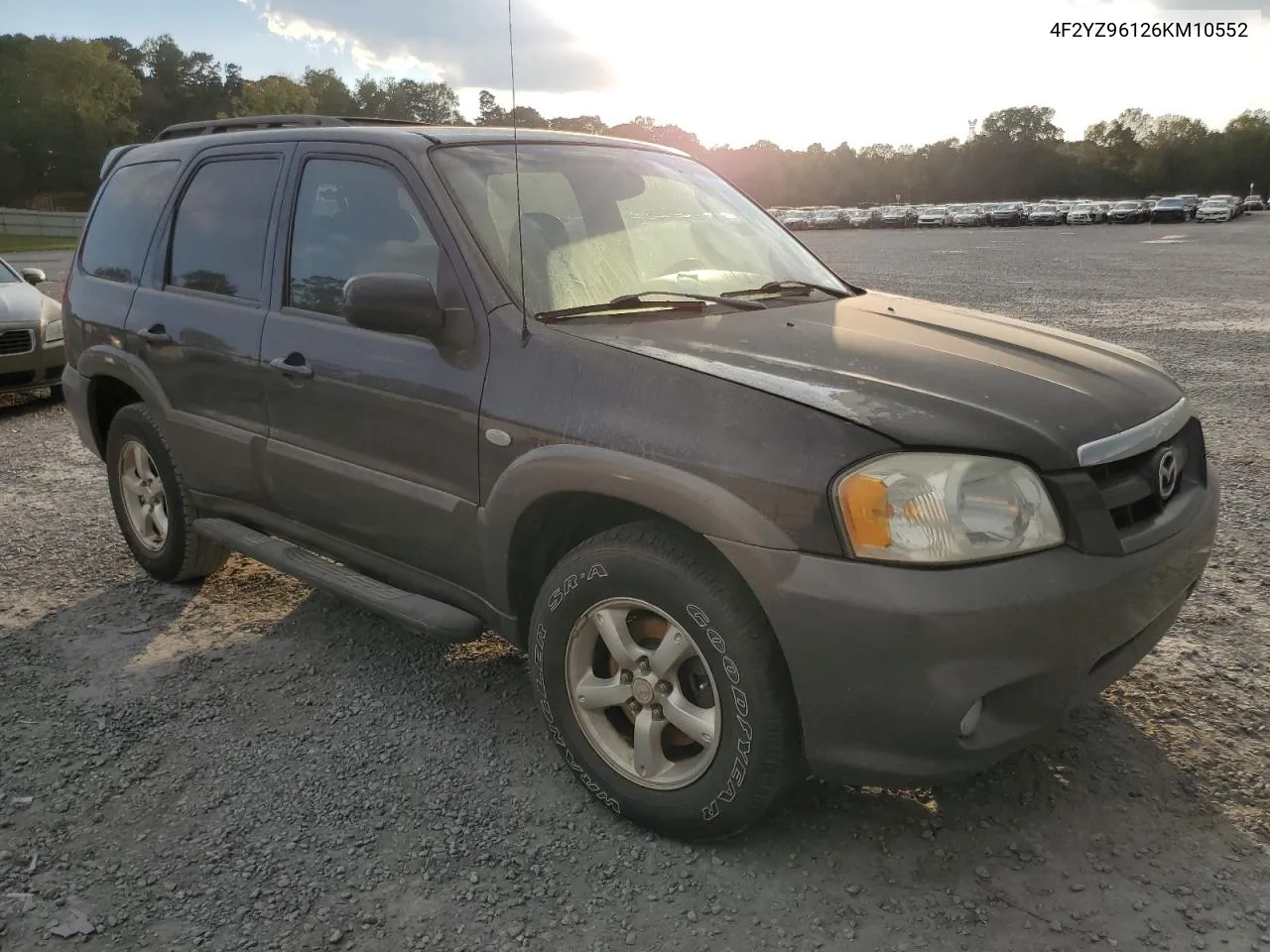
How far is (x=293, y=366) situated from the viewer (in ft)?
11.5

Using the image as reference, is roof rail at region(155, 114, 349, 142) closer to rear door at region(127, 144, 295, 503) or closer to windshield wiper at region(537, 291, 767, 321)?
rear door at region(127, 144, 295, 503)

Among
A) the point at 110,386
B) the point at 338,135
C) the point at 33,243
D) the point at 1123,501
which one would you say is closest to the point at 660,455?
the point at 1123,501

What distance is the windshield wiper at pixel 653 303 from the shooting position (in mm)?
2984

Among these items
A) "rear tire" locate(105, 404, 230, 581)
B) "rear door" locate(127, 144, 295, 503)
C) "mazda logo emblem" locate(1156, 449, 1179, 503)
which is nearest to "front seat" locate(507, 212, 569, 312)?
"rear door" locate(127, 144, 295, 503)

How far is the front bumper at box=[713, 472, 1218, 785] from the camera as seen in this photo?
86.8 inches

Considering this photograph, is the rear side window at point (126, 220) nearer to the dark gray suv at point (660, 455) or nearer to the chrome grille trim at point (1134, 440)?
the dark gray suv at point (660, 455)

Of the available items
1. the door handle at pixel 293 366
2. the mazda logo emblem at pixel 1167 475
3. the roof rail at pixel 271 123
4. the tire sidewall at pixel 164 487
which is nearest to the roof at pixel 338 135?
the roof rail at pixel 271 123

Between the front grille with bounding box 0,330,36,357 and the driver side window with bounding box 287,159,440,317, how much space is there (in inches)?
254

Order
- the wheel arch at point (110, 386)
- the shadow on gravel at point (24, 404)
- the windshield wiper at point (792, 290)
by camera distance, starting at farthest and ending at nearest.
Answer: the shadow on gravel at point (24, 404) → the wheel arch at point (110, 386) → the windshield wiper at point (792, 290)

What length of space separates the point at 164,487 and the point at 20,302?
5924mm

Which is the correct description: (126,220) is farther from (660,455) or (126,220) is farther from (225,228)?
(660,455)

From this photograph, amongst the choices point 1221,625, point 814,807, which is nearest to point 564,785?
point 814,807

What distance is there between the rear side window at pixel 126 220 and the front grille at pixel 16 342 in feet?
14.9

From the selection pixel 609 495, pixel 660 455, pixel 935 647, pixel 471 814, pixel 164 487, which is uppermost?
pixel 660 455
